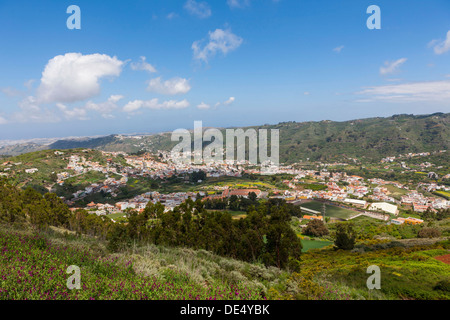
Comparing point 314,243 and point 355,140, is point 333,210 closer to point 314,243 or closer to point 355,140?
point 314,243

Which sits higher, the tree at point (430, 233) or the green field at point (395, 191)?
the tree at point (430, 233)

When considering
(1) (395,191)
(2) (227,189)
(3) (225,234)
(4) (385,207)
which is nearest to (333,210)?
(4) (385,207)

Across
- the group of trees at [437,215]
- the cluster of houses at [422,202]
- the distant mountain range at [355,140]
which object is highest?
the distant mountain range at [355,140]

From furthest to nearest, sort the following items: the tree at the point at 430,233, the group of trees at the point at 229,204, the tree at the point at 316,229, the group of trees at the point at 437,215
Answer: the group of trees at the point at 229,204 < the group of trees at the point at 437,215 < the tree at the point at 316,229 < the tree at the point at 430,233

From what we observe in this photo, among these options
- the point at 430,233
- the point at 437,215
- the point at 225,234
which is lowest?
the point at 437,215

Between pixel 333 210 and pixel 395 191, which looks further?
pixel 395 191

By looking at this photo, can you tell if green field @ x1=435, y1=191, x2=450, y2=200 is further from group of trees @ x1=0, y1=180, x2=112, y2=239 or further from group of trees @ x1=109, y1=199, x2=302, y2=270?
group of trees @ x1=0, y1=180, x2=112, y2=239

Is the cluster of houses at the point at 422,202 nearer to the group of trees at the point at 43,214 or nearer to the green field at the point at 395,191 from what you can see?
the green field at the point at 395,191

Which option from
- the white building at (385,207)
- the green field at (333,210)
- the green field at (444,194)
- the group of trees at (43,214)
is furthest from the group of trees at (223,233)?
the green field at (444,194)

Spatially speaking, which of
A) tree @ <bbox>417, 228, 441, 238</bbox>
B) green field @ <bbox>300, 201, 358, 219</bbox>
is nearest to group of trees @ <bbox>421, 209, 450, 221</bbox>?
green field @ <bbox>300, 201, 358, 219</bbox>
